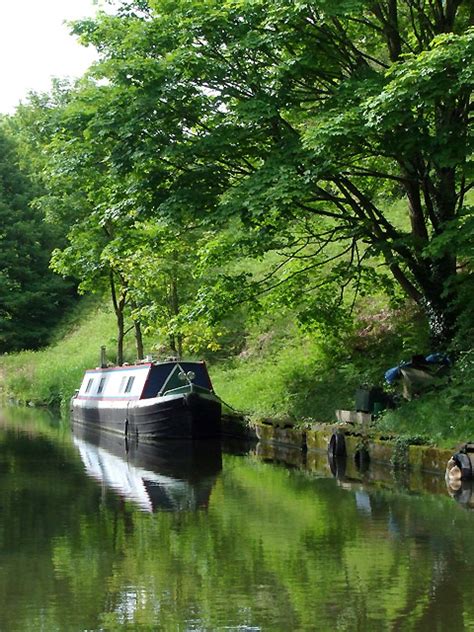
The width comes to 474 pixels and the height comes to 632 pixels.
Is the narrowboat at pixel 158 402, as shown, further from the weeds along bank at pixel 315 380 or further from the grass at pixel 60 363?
the grass at pixel 60 363

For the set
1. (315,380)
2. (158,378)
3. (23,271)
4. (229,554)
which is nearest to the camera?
(229,554)

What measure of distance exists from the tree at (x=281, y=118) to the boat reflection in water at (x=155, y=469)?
14.3 ft

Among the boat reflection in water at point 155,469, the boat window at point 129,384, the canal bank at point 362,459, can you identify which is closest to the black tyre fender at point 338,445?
the canal bank at point 362,459

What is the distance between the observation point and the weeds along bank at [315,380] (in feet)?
50.5

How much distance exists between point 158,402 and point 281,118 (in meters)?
7.90

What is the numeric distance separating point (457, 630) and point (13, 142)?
173ft

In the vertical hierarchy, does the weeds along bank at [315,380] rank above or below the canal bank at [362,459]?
above

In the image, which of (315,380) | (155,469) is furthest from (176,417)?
(155,469)

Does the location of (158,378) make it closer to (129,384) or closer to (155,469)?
(129,384)

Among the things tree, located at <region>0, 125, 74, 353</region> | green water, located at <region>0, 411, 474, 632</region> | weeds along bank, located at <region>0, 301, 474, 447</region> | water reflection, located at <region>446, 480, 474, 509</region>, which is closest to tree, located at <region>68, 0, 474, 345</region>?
weeds along bank, located at <region>0, 301, 474, 447</region>

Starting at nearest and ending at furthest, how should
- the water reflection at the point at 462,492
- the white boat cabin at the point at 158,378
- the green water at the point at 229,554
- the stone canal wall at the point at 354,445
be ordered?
the green water at the point at 229,554
the water reflection at the point at 462,492
the stone canal wall at the point at 354,445
the white boat cabin at the point at 158,378

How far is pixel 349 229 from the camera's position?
18.7m

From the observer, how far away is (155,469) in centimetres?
1803

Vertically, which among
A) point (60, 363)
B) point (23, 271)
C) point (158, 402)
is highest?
point (23, 271)
